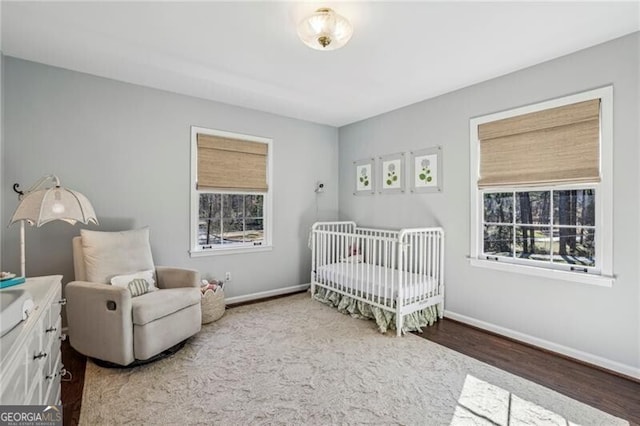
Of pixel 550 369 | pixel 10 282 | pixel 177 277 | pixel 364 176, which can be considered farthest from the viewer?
pixel 364 176

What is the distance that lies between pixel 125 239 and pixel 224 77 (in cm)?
177

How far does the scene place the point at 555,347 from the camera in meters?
2.49

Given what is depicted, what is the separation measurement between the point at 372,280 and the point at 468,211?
3.97 ft

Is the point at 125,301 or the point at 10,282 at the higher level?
the point at 10,282

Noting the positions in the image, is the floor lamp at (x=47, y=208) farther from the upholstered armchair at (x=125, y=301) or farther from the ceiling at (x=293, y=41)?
the ceiling at (x=293, y=41)

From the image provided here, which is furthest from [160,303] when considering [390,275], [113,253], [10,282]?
[390,275]

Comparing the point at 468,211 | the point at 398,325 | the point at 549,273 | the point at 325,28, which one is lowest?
the point at 398,325

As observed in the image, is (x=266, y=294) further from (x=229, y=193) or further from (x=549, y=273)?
(x=549, y=273)

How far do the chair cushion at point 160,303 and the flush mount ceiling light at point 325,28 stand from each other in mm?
2177

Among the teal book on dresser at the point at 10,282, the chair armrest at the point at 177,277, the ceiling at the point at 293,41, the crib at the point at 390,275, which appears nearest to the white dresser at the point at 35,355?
the teal book on dresser at the point at 10,282

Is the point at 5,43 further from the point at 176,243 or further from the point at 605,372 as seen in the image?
the point at 605,372

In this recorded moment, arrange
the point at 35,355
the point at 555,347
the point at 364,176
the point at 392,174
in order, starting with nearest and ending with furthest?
the point at 35,355
the point at 555,347
the point at 392,174
the point at 364,176

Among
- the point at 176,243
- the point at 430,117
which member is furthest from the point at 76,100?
the point at 430,117

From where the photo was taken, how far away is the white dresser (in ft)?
3.11
